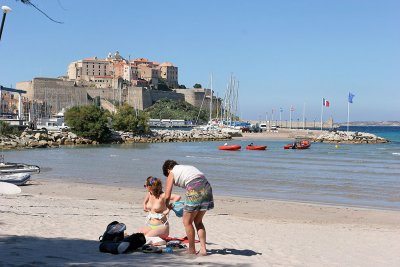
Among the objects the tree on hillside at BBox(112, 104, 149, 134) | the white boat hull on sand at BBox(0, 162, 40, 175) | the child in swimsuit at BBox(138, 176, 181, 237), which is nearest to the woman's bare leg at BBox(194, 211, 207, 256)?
the child in swimsuit at BBox(138, 176, 181, 237)

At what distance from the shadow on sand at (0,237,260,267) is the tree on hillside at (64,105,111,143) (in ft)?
234

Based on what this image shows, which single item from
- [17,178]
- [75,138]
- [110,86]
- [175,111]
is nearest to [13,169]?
[17,178]

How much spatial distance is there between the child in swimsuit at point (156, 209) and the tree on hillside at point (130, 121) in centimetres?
8360

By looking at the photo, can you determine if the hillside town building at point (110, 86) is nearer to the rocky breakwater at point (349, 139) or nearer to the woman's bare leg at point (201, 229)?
the rocky breakwater at point (349, 139)

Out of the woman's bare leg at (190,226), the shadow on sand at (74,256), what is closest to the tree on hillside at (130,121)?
the shadow on sand at (74,256)

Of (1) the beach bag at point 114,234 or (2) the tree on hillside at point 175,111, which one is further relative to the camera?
(2) the tree on hillside at point 175,111

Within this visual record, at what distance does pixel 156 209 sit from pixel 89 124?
72345mm

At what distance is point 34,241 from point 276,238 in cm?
472

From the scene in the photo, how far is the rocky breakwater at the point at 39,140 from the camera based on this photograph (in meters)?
65.0

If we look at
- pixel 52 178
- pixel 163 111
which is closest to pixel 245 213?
pixel 52 178

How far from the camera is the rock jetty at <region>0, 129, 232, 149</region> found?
66.4 metres

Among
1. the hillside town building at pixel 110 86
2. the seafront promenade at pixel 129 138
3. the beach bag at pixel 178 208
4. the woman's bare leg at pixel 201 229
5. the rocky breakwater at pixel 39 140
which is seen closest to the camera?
the woman's bare leg at pixel 201 229

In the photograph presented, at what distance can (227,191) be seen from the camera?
78.7 ft

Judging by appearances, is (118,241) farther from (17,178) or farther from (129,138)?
(129,138)
